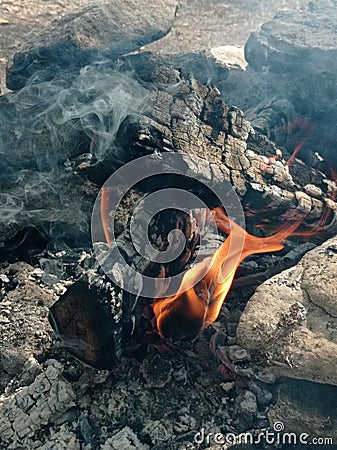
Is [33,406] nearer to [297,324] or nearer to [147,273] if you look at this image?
[147,273]

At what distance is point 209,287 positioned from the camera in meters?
3.67

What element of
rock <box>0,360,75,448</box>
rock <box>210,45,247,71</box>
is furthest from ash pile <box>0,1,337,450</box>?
rock <box>210,45,247,71</box>

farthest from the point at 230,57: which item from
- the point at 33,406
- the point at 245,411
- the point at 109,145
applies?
the point at 33,406

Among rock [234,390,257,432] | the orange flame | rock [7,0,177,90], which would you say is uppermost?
rock [7,0,177,90]

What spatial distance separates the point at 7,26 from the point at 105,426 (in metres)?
6.80

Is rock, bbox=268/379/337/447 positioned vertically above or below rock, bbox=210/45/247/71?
below

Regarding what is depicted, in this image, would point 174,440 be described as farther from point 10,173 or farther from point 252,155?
point 10,173

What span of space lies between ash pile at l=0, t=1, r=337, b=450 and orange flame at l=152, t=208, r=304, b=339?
6 centimetres

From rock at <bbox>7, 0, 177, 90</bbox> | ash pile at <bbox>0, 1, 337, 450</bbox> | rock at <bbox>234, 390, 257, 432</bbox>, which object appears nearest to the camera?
ash pile at <bbox>0, 1, 337, 450</bbox>

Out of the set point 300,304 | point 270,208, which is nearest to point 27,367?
point 300,304

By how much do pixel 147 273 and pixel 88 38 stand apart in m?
3.21

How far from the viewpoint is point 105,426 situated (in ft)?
10.9

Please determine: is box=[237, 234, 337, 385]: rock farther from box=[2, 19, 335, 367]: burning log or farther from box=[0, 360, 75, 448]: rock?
box=[0, 360, 75, 448]: rock

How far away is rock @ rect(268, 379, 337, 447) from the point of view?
330cm
